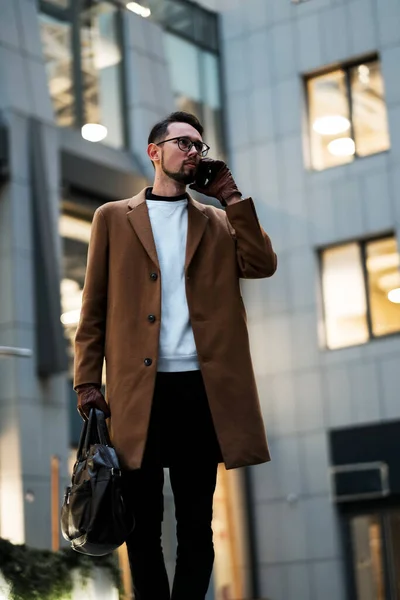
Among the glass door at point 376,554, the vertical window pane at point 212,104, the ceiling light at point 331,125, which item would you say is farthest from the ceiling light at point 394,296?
the vertical window pane at point 212,104

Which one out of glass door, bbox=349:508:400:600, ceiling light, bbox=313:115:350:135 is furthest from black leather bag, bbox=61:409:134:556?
ceiling light, bbox=313:115:350:135

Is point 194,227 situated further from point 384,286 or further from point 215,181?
point 384,286

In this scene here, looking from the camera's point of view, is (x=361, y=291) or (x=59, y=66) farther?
(x=361, y=291)

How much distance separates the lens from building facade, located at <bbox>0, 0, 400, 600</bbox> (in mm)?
19953

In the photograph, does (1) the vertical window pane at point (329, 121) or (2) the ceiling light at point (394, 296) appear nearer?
(2) the ceiling light at point (394, 296)

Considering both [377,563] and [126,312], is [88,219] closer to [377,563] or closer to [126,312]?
[377,563]

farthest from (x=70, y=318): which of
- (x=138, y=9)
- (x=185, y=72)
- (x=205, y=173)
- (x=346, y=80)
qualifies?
(x=205, y=173)

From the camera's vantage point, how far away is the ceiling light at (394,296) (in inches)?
833

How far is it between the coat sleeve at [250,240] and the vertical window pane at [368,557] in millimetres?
17872

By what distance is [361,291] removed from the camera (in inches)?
849

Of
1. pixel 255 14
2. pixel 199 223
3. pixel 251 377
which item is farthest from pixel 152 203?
pixel 255 14

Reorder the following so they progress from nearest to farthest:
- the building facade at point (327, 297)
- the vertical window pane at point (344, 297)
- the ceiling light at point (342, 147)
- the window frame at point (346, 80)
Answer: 1. the building facade at point (327, 297)
2. the vertical window pane at point (344, 297)
3. the window frame at point (346, 80)
4. the ceiling light at point (342, 147)

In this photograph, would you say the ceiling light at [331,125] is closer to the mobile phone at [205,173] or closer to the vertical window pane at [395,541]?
the vertical window pane at [395,541]

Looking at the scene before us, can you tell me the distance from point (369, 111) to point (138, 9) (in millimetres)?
4739
